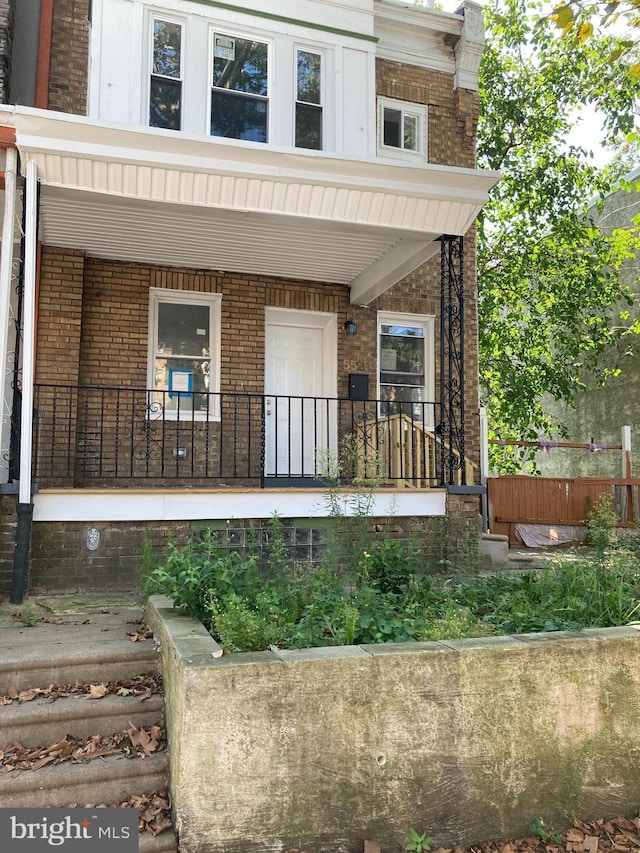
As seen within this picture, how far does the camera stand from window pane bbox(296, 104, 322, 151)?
8.42 metres

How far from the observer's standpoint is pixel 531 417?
14.4 m

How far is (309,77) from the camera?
8.54 metres

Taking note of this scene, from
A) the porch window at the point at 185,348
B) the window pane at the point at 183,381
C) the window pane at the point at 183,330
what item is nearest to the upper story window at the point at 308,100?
the porch window at the point at 185,348

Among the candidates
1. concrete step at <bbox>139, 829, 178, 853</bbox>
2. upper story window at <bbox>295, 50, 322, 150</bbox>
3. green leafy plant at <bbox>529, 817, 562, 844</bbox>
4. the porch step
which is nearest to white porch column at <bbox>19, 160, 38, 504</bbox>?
the porch step

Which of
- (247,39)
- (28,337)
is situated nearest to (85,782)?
(28,337)

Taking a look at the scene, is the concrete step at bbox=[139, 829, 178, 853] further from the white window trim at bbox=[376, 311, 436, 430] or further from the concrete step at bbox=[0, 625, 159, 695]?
the white window trim at bbox=[376, 311, 436, 430]

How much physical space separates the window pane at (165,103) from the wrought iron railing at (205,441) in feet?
10.2

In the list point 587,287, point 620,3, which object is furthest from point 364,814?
point 587,287

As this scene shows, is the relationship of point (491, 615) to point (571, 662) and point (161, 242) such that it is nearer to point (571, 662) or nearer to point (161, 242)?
point (571, 662)

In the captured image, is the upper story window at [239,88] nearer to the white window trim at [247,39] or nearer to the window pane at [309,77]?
the white window trim at [247,39]

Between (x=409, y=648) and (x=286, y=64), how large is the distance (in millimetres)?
7501

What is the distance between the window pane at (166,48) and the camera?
7.90m

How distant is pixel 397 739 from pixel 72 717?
1.58 m

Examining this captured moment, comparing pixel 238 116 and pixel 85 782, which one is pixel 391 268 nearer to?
pixel 238 116
